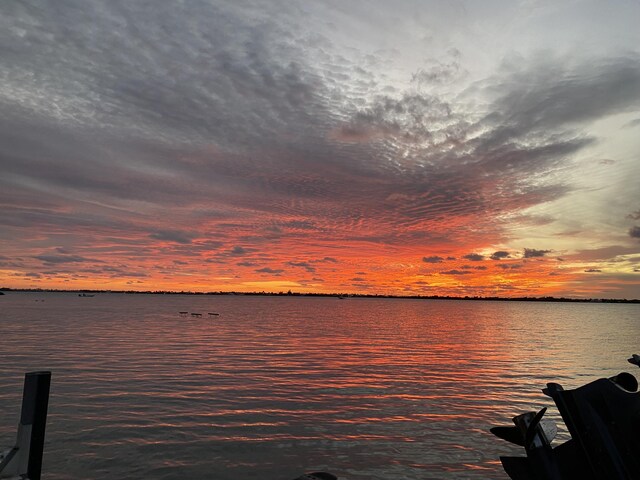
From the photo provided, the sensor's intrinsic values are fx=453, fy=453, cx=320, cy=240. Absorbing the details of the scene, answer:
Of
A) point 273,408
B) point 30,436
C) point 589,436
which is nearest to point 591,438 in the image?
point 589,436

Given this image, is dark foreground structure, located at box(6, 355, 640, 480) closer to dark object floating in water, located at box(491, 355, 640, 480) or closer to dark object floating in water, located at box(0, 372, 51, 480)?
dark object floating in water, located at box(491, 355, 640, 480)

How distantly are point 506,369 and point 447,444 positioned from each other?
19.5m

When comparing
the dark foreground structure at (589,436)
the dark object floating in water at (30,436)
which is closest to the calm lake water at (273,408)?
the dark object floating in water at (30,436)

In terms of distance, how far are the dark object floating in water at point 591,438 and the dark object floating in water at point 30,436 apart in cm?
835

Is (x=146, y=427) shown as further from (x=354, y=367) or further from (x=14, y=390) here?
(x=354, y=367)

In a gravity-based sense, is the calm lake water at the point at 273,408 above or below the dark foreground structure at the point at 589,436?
below

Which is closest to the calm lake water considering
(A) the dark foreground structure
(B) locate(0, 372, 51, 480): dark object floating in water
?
(B) locate(0, 372, 51, 480): dark object floating in water

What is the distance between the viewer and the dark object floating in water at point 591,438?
6.54 metres

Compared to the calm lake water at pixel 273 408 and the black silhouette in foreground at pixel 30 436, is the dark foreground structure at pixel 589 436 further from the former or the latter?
the black silhouette in foreground at pixel 30 436

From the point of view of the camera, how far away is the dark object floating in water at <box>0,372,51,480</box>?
8.31 metres

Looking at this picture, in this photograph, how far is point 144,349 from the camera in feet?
120

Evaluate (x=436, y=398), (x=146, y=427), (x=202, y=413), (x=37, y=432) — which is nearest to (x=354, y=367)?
(x=436, y=398)

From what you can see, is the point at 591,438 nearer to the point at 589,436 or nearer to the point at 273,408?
the point at 589,436

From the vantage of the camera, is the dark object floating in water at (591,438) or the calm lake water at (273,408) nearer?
the dark object floating in water at (591,438)
